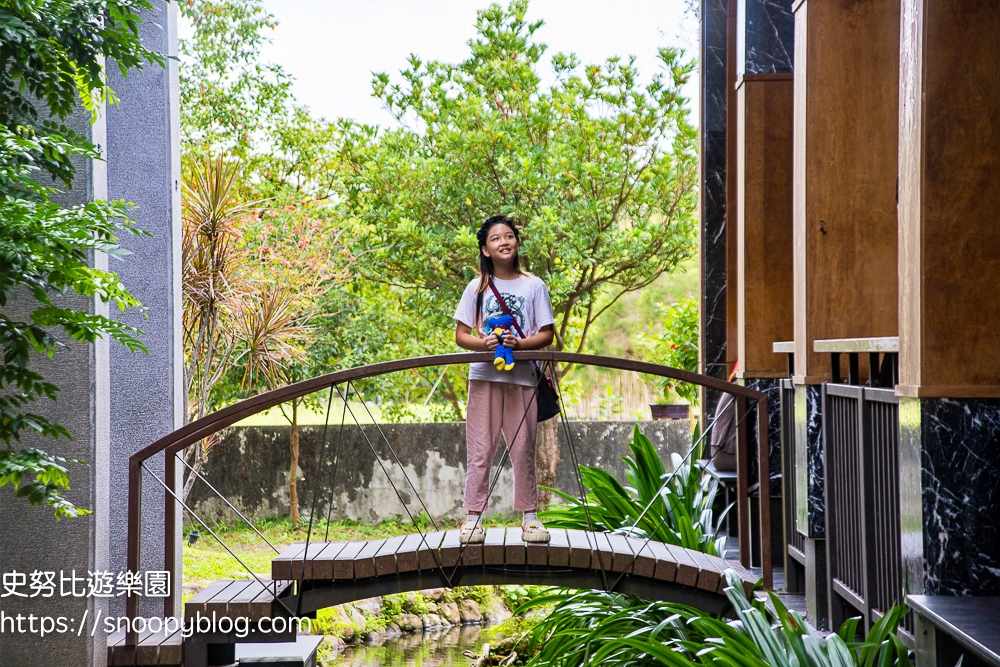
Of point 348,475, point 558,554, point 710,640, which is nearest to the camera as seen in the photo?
point 710,640

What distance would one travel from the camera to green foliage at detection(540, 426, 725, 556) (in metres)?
4.59

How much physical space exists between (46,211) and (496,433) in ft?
6.04

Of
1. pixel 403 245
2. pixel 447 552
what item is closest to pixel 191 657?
pixel 447 552

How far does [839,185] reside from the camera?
3330mm

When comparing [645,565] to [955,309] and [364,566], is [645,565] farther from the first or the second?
[955,309]

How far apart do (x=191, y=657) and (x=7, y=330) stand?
1.46 m

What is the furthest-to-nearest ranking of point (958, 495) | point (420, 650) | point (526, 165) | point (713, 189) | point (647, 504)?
point (526, 165) → point (420, 650) → point (713, 189) → point (647, 504) → point (958, 495)

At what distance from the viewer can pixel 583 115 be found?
7.55 m

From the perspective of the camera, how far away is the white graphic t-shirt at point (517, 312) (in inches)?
147

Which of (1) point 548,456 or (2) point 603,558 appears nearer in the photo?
(2) point 603,558

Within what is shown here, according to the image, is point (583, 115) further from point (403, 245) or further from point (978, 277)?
point (978, 277)

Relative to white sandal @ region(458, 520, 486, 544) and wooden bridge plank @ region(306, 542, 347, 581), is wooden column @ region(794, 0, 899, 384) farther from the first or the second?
wooden bridge plank @ region(306, 542, 347, 581)

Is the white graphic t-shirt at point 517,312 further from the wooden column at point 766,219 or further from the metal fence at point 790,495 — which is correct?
the wooden column at point 766,219

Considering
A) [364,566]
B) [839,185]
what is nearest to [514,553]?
[364,566]
